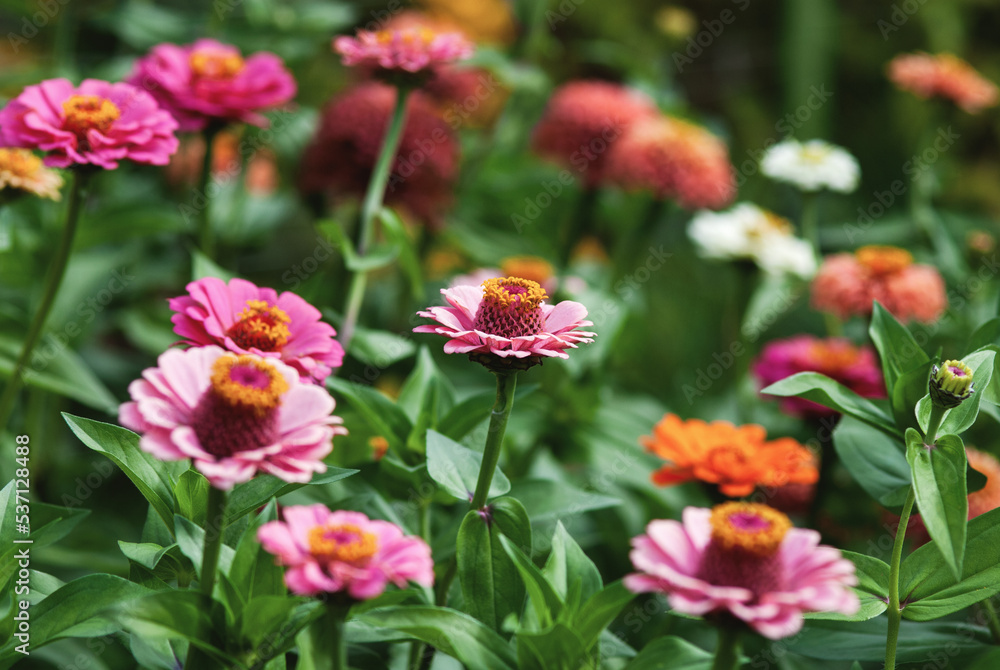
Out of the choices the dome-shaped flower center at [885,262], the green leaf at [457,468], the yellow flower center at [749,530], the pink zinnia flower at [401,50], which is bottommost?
the green leaf at [457,468]

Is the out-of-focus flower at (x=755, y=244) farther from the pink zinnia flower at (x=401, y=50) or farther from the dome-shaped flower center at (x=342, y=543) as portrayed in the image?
the dome-shaped flower center at (x=342, y=543)

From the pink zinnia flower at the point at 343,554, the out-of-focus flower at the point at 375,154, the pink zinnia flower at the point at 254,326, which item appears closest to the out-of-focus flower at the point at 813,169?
the out-of-focus flower at the point at 375,154

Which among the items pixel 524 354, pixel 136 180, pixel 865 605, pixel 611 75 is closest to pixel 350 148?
pixel 136 180

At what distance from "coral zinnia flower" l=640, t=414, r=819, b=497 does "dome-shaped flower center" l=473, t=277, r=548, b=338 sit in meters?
0.26

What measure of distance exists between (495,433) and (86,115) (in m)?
0.39

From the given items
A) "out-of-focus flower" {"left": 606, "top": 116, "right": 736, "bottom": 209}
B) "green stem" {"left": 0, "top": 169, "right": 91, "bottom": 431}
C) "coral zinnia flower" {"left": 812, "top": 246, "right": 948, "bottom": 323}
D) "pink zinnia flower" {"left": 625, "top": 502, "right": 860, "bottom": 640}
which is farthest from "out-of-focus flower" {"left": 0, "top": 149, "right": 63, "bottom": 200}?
"coral zinnia flower" {"left": 812, "top": 246, "right": 948, "bottom": 323}

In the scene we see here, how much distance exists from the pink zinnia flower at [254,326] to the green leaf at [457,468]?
0.27 feet

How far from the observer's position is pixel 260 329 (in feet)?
1.69

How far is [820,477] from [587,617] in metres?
0.46

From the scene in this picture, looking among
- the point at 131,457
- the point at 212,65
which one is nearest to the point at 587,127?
the point at 212,65

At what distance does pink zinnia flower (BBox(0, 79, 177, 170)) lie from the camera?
2.00 feet

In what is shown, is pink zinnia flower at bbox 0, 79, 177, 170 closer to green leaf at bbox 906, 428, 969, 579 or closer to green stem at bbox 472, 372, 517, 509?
green stem at bbox 472, 372, 517, 509

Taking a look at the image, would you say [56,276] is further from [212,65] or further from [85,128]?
[212,65]

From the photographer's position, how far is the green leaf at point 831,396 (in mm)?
569
